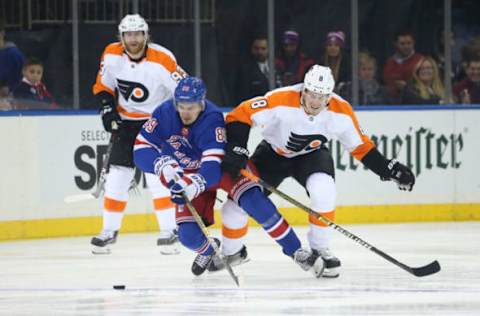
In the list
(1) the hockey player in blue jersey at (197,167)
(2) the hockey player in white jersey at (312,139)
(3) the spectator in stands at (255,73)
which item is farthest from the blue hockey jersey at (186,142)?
(3) the spectator in stands at (255,73)

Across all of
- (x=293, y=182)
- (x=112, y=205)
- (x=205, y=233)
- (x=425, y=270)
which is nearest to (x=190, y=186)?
(x=205, y=233)

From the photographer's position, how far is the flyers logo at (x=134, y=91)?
8.37 meters

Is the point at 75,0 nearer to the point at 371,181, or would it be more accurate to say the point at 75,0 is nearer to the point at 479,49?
the point at 371,181

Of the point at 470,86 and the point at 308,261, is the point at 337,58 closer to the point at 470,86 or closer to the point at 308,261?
the point at 470,86

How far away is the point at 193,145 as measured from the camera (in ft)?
23.0

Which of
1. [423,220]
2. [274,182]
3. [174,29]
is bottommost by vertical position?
[423,220]

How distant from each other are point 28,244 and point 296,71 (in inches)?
102

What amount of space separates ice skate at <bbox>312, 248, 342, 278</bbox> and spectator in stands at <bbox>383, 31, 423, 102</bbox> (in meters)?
3.91

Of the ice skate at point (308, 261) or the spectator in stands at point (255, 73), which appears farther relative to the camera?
the spectator in stands at point (255, 73)

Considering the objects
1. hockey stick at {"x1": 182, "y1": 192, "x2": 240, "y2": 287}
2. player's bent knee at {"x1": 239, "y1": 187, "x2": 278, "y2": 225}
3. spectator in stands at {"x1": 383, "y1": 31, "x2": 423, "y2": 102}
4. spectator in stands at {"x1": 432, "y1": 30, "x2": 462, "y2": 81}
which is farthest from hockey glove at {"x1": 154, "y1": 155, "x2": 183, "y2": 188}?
spectator in stands at {"x1": 432, "y1": 30, "x2": 462, "y2": 81}

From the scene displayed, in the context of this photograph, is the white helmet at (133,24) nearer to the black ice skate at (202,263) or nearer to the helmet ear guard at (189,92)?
the helmet ear guard at (189,92)

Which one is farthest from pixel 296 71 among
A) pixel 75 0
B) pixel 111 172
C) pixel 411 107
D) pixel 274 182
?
pixel 274 182

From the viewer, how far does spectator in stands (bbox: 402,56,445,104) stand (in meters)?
10.8

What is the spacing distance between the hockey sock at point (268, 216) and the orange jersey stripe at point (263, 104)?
1.20 feet
